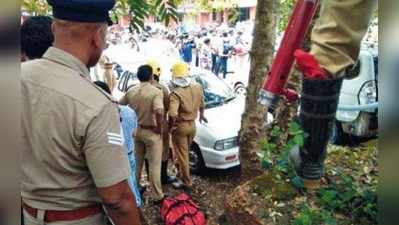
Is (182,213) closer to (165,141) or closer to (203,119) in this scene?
(165,141)

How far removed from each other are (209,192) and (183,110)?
1419 mm

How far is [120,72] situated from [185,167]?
6425mm

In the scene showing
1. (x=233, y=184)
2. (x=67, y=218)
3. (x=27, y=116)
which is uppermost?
(x=27, y=116)

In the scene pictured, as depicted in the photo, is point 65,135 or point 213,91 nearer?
point 65,135

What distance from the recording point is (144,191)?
677 centimetres

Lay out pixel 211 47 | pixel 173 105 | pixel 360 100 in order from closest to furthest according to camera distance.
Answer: pixel 173 105
pixel 360 100
pixel 211 47

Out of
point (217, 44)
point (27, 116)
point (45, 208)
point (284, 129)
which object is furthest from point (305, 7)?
point (217, 44)

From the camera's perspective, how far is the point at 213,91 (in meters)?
8.52

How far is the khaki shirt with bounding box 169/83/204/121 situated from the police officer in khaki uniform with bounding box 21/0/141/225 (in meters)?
4.75

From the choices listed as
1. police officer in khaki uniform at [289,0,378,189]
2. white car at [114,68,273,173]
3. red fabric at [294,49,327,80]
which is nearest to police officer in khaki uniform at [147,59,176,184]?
white car at [114,68,273,173]

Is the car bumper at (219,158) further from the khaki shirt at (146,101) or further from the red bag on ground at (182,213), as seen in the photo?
the red bag on ground at (182,213)

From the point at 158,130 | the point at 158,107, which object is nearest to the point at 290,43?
the point at 158,107

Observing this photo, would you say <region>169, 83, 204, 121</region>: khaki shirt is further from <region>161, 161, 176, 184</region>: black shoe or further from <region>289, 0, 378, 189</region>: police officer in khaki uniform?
<region>289, 0, 378, 189</region>: police officer in khaki uniform

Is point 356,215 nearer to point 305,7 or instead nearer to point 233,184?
point 305,7
